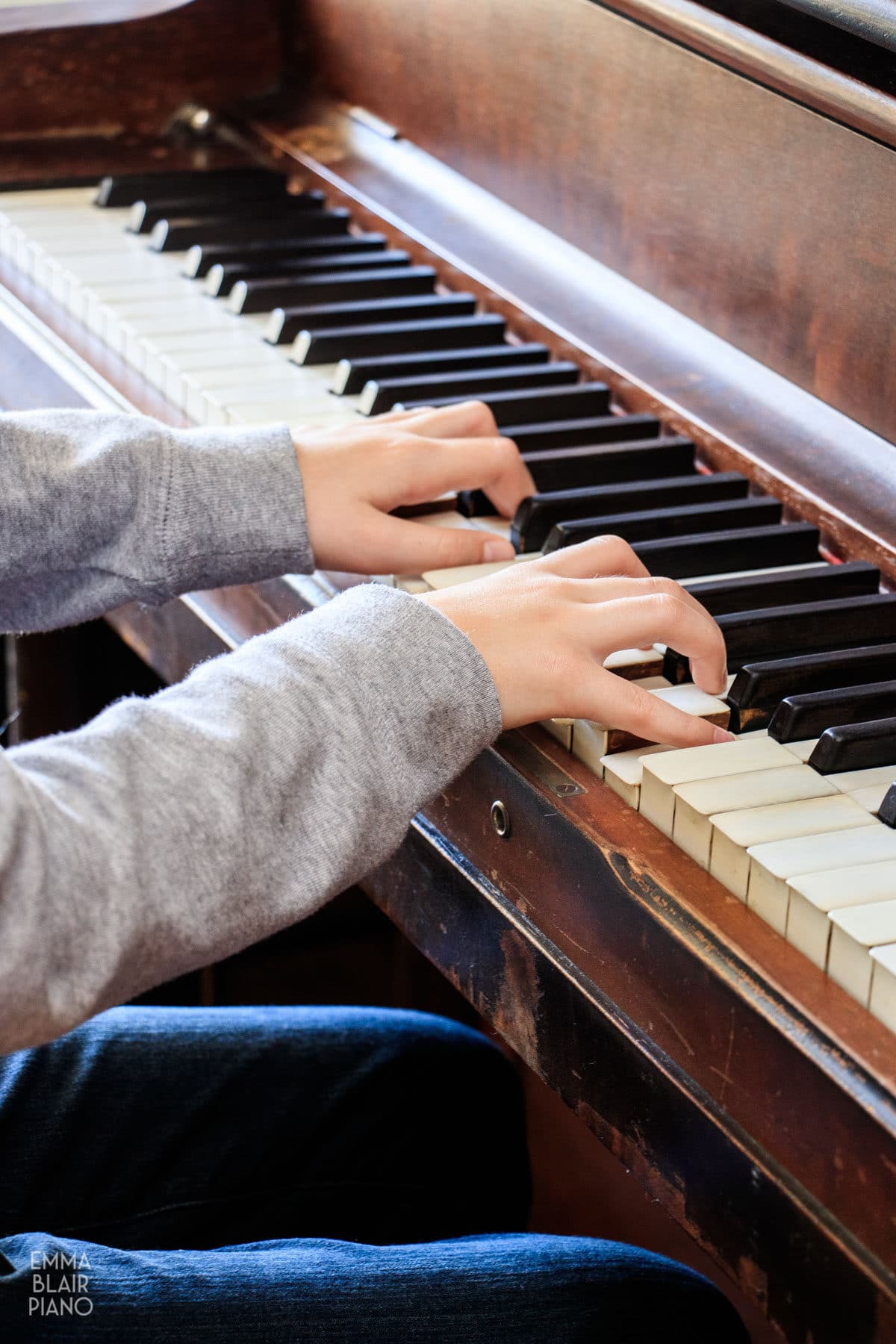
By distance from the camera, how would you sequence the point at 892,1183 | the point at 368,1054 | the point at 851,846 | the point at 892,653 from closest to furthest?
the point at 892,1183 < the point at 851,846 < the point at 892,653 < the point at 368,1054

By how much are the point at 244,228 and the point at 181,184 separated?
0.18 m

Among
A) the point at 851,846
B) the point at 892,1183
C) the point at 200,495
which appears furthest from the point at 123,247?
the point at 892,1183

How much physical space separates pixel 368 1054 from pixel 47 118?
4.22ft

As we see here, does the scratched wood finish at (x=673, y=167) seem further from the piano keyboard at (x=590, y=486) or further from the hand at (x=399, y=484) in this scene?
the hand at (x=399, y=484)

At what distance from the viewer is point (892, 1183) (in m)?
0.72

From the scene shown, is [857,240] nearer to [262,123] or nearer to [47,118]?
[262,123]

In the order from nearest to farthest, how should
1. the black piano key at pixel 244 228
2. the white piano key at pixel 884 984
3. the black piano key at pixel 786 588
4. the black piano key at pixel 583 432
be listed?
the white piano key at pixel 884 984, the black piano key at pixel 786 588, the black piano key at pixel 583 432, the black piano key at pixel 244 228

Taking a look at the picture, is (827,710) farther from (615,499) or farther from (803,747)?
(615,499)

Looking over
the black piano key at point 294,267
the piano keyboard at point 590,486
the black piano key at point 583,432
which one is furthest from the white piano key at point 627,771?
the black piano key at point 294,267

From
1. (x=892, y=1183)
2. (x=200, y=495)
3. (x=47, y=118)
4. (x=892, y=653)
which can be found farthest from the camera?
(x=47, y=118)

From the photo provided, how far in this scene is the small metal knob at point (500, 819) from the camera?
98 centimetres

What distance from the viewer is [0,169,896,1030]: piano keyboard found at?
0.84 meters

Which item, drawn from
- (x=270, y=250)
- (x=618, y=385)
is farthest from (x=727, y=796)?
(x=270, y=250)

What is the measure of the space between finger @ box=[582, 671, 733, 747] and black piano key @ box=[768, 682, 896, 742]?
0.05 m
